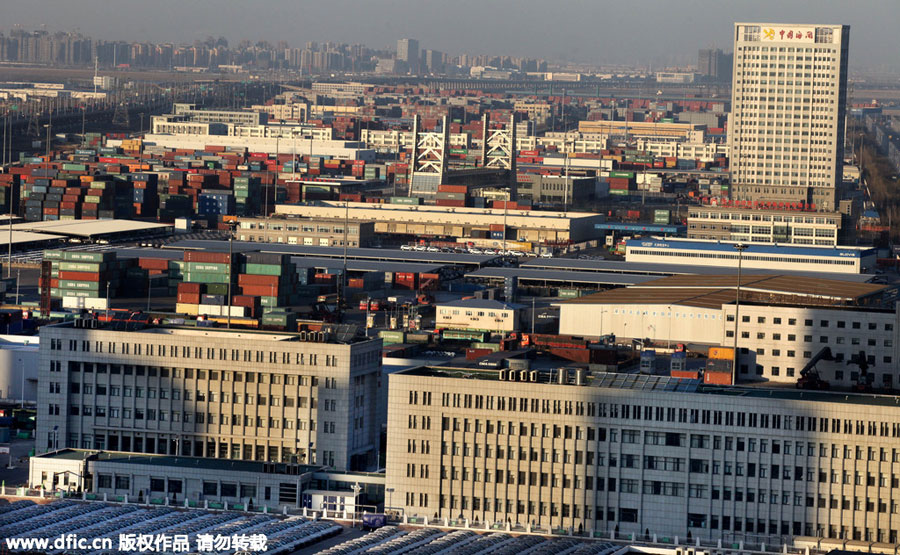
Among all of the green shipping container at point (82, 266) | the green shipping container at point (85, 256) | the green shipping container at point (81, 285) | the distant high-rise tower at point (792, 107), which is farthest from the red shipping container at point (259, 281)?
the distant high-rise tower at point (792, 107)

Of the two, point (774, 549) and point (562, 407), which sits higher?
point (562, 407)

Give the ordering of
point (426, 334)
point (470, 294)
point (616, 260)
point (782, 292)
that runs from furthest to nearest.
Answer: point (616, 260) → point (470, 294) → point (782, 292) → point (426, 334)

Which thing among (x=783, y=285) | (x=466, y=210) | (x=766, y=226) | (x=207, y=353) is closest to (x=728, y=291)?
(x=783, y=285)

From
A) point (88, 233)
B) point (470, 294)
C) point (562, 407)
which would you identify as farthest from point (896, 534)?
point (88, 233)

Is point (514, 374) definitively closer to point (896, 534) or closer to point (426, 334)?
point (896, 534)

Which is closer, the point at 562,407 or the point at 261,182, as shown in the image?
the point at 562,407

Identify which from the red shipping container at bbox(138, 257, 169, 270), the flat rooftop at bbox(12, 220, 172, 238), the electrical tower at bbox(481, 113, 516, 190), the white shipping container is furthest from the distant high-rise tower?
the white shipping container
